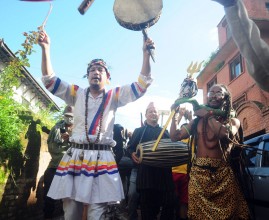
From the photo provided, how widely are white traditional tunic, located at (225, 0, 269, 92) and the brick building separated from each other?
1104 cm

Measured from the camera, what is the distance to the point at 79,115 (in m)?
3.16

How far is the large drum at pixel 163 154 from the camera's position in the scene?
4.25 metres

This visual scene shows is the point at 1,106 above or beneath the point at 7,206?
above

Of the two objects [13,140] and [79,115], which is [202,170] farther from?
[13,140]

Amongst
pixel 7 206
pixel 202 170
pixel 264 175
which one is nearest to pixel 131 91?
pixel 202 170

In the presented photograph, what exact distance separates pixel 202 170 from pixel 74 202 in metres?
1.42

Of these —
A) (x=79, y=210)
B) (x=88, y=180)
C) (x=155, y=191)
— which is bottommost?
(x=79, y=210)

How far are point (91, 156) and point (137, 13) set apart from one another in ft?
5.29

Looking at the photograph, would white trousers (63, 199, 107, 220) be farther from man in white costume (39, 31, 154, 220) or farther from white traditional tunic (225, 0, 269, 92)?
white traditional tunic (225, 0, 269, 92)

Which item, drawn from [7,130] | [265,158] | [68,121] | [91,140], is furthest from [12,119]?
[265,158]

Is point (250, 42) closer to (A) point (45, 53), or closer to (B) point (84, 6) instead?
(B) point (84, 6)

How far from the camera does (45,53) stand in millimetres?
3141

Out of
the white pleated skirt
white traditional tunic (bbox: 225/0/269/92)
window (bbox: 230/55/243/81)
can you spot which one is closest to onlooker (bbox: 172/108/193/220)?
the white pleated skirt

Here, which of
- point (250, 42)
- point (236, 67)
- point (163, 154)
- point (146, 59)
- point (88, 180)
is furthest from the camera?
point (236, 67)
